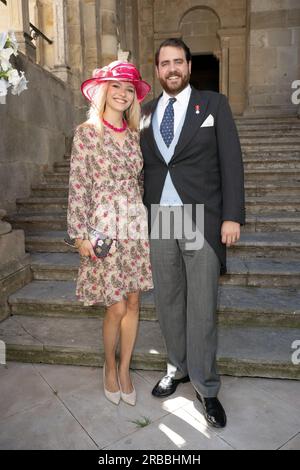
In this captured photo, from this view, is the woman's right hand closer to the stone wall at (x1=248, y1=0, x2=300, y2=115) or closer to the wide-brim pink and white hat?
the wide-brim pink and white hat

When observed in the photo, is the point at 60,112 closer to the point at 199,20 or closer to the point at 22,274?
the point at 22,274

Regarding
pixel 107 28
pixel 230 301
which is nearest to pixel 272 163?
pixel 230 301

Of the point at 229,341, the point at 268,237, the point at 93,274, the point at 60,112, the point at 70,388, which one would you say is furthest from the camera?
the point at 60,112

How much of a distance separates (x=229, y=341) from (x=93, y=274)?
1.30 meters

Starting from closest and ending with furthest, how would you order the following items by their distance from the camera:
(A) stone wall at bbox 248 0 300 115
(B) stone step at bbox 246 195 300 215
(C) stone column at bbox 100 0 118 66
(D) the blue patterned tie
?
(D) the blue patterned tie
(B) stone step at bbox 246 195 300 215
(C) stone column at bbox 100 0 118 66
(A) stone wall at bbox 248 0 300 115

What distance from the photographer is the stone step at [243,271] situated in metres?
3.60

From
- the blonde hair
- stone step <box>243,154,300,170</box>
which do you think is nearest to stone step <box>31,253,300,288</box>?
the blonde hair

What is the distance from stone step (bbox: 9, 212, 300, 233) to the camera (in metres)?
4.46

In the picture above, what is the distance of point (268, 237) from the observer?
4.27 m

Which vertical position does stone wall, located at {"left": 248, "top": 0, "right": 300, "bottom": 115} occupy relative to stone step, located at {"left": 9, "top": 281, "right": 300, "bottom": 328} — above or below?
above

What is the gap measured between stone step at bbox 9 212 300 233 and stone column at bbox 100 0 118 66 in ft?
18.8

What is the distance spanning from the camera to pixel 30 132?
574 centimetres

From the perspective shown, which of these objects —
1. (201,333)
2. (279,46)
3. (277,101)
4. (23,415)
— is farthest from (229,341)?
(279,46)

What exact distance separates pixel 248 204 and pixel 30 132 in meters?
3.40
